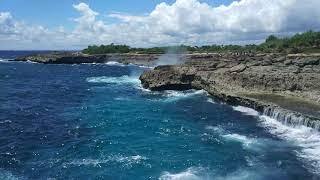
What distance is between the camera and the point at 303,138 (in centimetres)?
4919

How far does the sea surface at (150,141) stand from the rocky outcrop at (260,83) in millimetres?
2117

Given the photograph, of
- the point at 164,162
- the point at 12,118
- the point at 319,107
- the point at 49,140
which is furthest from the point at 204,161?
the point at 12,118

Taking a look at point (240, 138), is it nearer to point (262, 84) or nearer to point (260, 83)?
point (262, 84)

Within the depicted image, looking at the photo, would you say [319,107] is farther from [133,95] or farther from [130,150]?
[133,95]

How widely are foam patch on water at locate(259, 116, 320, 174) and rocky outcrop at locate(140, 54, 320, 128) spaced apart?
1022mm

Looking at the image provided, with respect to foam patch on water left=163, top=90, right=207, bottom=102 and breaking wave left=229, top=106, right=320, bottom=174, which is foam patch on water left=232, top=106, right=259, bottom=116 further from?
foam patch on water left=163, top=90, right=207, bottom=102

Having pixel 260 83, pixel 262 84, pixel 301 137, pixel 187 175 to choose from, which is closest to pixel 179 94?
pixel 260 83

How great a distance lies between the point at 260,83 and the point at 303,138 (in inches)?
995

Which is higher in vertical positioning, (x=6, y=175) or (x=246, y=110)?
(x=246, y=110)

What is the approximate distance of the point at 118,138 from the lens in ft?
165

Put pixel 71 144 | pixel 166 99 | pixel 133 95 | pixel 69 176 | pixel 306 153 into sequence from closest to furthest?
pixel 69 176, pixel 306 153, pixel 71 144, pixel 166 99, pixel 133 95

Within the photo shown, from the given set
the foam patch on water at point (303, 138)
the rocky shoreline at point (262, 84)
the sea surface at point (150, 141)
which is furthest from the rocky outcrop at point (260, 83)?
the sea surface at point (150, 141)

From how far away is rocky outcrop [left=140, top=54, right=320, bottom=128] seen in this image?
60422 mm

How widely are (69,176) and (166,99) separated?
40.2 meters
